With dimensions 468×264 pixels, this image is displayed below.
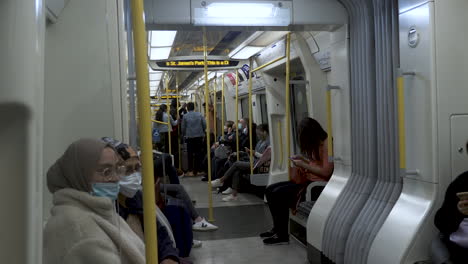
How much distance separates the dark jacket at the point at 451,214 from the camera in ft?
9.89

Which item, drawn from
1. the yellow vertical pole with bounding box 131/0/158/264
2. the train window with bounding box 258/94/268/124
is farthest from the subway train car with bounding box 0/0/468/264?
the train window with bounding box 258/94/268/124

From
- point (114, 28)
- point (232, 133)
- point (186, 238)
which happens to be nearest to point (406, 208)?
point (186, 238)

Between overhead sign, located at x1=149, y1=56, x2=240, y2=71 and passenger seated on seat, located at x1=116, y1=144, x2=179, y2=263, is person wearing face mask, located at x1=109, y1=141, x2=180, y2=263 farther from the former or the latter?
overhead sign, located at x1=149, y1=56, x2=240, y2=71

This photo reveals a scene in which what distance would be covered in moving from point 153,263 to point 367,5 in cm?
353

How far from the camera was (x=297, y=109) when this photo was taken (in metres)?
7.53

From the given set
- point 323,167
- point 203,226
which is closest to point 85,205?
point 323,167

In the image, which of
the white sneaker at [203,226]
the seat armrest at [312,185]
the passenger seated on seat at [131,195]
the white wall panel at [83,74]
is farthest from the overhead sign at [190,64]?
Result: the passenger seated on seat at [131,195]

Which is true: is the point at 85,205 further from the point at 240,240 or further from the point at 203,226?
the point at 203,226

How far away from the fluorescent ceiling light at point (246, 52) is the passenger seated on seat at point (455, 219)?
5037 millimetres

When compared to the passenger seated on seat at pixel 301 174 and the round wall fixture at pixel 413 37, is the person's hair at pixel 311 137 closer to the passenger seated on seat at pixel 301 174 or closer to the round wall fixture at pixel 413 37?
the passenger seated on seat at pixel 301 174

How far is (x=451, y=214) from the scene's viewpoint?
3039 millimetres

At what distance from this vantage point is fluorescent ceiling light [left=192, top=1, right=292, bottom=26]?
158 inches

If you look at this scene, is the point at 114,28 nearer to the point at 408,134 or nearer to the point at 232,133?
the point at 408,134

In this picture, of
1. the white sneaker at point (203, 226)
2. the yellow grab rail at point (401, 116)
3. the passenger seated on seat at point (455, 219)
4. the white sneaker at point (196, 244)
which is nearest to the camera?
the passenger seated on seat at point (455, 219)
